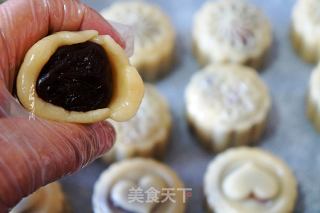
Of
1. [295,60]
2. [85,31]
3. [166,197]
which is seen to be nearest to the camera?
[85,31]

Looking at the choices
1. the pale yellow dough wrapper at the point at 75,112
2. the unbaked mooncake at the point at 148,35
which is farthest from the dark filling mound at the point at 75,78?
the unbaked mooncake at the point at 148,35

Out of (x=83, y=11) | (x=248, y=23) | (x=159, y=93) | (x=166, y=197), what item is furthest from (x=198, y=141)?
(x=83, y=11)

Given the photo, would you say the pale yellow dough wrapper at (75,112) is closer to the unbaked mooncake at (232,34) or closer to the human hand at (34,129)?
the human hand at (34,129)

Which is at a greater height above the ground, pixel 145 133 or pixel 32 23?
pixel 32 23

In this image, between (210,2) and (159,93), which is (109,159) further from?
(210,2)

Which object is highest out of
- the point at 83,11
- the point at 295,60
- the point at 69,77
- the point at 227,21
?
the point at 83,11

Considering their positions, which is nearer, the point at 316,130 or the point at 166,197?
Answer: the point at 166,197

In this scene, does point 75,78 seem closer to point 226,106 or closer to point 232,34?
point 226,106

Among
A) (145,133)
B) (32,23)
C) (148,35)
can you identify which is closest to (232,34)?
(148,35)
